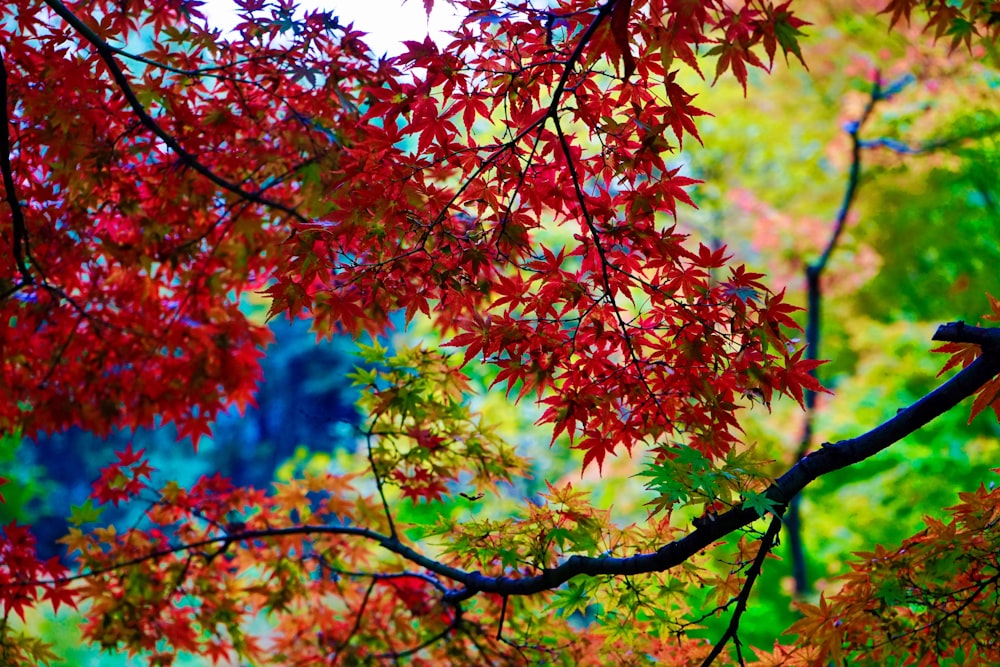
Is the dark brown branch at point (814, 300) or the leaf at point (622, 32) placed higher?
the dark brown branch at point (814, 300)

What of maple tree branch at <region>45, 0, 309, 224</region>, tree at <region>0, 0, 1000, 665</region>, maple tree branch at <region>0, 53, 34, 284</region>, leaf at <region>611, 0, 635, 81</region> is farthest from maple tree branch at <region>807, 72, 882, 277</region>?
maple tree branch at <region>0, 53, 34, 284</region>

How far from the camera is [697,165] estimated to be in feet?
24.7

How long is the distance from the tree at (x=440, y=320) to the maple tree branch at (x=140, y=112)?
0.01 metres

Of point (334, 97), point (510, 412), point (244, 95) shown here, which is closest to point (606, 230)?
point (334, 97)

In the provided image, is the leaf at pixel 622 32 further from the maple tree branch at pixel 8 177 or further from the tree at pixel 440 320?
the maple tree branch at pixel 8 177

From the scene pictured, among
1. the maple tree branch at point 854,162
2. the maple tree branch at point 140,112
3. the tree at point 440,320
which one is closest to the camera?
the tree at point 440,320

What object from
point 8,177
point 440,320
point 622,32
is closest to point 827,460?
point 622,32

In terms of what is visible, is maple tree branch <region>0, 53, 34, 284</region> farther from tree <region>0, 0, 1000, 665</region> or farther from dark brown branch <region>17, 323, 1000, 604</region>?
dark brown branch <region>17, 323, 1000, 604</region>

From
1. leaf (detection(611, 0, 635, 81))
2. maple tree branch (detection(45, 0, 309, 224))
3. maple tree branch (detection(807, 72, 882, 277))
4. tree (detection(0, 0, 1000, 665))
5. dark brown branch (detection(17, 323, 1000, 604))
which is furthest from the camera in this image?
maple tree branch (detection(807, 72, 882, 277))

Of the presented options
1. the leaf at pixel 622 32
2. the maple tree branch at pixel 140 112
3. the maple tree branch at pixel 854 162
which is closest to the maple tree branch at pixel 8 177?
the maple tree branch at pixel 140 112

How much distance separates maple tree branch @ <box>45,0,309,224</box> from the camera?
7.25 ft

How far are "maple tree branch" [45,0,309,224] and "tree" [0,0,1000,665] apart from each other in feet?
0.04

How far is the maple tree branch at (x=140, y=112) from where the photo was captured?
7.25 ft

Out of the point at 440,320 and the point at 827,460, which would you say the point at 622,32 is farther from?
the point at 440,320
